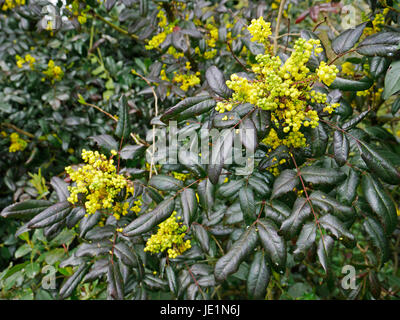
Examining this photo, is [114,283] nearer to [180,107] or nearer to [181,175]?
[181,175]

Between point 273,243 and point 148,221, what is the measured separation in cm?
41

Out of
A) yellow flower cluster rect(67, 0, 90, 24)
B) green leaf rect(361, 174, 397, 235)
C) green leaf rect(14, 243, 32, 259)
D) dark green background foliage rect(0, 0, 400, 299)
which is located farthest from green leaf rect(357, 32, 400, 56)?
green leaf rect(14, 243, 32, 259)

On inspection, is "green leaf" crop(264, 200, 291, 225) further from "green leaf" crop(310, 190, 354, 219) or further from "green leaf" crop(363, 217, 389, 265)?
"green leaf" crop(363, 217, 389, 265)

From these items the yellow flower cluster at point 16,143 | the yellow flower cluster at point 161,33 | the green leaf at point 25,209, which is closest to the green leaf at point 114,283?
the green leaf at point 25,209

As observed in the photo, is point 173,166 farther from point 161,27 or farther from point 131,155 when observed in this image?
point 161,27

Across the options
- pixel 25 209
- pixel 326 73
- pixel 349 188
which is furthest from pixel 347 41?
pixel 25 209

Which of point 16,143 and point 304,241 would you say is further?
point 16,143

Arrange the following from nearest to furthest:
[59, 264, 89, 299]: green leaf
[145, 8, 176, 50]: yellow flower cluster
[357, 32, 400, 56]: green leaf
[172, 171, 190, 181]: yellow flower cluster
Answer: [357, 32, 400, 56]: green leaf < [59, 264, 89, 299]: green leaf < [172, 171, 190, 181]: yellow flower cluster < [145, 8, 176, 50]: yellow flower cluster

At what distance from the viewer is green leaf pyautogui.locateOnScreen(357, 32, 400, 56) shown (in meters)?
0.94

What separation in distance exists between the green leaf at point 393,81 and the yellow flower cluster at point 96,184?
913 millimetres

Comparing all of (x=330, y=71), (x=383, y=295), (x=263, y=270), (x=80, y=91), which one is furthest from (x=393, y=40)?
(x=80, y=91)

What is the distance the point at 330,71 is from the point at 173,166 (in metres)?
0.64

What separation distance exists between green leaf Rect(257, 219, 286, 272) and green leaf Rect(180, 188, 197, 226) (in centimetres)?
22

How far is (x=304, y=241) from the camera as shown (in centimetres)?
92
